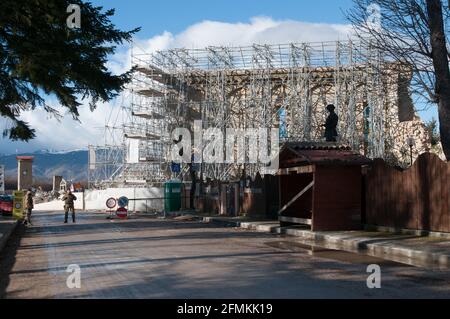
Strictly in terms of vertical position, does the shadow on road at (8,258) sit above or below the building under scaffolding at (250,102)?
below

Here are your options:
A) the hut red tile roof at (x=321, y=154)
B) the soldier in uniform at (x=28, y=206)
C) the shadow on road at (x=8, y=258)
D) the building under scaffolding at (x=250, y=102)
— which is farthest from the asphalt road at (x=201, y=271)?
the building under scaffolding at (x=250, y=102)

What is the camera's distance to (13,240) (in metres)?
19.7

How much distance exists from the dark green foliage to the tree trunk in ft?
33.3

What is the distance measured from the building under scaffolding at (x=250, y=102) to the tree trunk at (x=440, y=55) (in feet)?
96.6

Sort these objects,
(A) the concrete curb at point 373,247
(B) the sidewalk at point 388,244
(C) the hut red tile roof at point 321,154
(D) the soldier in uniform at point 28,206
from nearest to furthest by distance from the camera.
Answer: (A) the concrete curb at point 373,247 < (B) the sidewalk at point 388,244 < (C) the hut red tile roof at point 321,154 < (D) the soldier in uniform at point 28,206

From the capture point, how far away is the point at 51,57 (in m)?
17.1

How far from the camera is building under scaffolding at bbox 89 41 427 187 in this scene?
48031 millimetres

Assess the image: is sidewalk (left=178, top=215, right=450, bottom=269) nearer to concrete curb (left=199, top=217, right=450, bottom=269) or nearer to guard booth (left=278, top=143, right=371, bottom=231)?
concrete curb (left=199, top=217, right=450, bottom=269)

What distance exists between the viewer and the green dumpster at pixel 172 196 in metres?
37.7

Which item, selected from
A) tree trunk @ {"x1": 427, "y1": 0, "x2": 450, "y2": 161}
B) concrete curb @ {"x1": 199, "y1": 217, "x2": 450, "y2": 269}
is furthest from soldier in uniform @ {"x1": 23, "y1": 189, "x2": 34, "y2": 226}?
tree trunk @ {"x1": 427, "y1": 0, "x2": 450, "y2": 161}

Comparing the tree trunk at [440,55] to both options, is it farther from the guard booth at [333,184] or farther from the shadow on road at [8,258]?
the shadow on road at [8,258]

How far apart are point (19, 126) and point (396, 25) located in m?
13.2

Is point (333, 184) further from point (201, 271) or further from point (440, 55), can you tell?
point (201, 271)

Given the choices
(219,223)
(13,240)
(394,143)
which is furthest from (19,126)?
(394,143)
